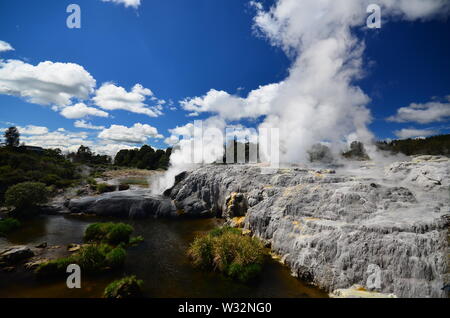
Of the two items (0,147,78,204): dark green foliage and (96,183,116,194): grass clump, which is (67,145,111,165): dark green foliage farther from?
(96,183,116,194): grass clump

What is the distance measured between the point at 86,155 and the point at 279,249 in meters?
111

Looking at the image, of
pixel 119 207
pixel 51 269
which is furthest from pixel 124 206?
pixel 51 269

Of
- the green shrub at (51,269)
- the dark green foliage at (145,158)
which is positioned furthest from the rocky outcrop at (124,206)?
the dark green foliage at (145,158)

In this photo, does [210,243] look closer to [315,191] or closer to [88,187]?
[315,191]

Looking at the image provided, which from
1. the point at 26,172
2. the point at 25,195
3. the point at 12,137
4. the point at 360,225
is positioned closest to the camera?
the point at 360,225

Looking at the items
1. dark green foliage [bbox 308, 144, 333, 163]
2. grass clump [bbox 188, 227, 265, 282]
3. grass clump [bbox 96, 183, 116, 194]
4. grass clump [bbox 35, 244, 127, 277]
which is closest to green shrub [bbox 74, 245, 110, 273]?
grass clump [bbox 35, 244, 127, 277]

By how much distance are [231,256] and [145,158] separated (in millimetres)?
92726

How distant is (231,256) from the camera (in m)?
14.5

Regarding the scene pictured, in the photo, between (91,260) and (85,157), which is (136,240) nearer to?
(91,260)

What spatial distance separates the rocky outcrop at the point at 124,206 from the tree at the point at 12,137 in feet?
193

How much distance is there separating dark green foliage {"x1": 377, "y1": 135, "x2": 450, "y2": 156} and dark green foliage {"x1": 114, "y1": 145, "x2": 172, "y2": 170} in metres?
76.0

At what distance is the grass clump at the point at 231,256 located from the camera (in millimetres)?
13430

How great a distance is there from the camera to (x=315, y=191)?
18344 millimetres
